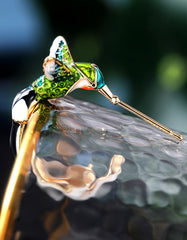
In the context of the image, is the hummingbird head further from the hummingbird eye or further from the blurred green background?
the blurred green background

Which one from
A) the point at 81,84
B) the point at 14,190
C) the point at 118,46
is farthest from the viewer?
the point at 118,46

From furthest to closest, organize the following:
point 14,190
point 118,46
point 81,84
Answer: point 118,46 < point 81,84 < point 14,190

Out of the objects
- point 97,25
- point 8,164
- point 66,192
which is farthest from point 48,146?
point 97,25

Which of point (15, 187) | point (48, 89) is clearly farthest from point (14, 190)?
point (48, 89)

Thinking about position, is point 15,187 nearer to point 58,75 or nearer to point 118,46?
point 58,75

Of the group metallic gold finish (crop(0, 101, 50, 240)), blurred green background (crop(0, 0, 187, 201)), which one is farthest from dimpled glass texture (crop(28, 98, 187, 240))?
blurred green background (crop(0, 0, 187, 201))

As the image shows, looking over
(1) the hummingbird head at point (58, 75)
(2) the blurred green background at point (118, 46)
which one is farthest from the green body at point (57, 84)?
(2) the blurred green background at point (118, 46)

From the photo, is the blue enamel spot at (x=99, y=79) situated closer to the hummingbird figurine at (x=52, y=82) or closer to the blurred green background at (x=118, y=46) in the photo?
the hummingbird figurine at (x=52, y=82)
